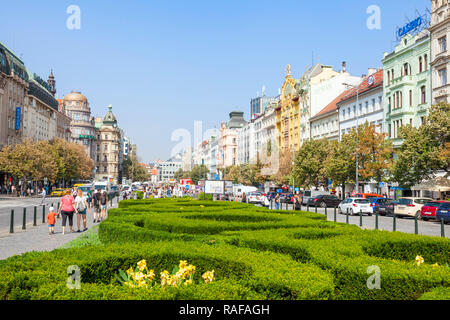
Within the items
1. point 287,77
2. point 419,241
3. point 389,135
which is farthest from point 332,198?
point 287,77

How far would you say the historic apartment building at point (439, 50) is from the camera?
134 ft

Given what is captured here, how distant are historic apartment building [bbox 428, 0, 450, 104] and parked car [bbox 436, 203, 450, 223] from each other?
16.2 metres

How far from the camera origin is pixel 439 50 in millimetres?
42375

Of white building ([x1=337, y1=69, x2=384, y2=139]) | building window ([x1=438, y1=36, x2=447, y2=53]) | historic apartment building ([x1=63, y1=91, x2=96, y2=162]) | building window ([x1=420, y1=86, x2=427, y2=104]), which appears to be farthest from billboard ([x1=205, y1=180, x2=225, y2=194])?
historic apartment building ([x1=63, y1=91, x2=96, y2=162])

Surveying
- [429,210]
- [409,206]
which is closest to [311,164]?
[409,206]

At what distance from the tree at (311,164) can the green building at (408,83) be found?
10341mm

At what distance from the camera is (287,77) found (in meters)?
94.9

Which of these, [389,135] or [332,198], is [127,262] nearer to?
[332,198]

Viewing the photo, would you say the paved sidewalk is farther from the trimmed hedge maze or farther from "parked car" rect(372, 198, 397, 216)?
"parked car" rect(372, 198, 397, 216)

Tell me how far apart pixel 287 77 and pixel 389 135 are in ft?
153

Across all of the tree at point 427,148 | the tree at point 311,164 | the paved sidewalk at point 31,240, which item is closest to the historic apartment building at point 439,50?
the tree at point 427,148

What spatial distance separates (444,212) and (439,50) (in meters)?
21.2

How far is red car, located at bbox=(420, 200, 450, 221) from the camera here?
98.0 feet

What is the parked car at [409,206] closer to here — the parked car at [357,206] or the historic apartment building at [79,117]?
the parked car at [357,206]
